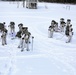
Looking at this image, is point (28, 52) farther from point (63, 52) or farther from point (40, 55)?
point (63, 52)

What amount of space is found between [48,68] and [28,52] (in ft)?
9.55

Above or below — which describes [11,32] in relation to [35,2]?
below

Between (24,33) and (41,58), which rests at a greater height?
(24,33)

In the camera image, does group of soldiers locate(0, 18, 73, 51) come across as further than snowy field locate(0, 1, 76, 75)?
Yes

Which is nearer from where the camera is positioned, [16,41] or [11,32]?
[16,41]

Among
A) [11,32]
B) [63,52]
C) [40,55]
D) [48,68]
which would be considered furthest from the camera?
[11,32]

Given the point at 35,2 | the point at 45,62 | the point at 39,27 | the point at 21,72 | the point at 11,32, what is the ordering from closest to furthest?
the point at 21,72 < the point at 45,62 < the point at 11,32 < the point at 39,27 < the point at 35,2

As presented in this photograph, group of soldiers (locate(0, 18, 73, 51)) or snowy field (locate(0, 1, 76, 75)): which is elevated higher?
group of soldiers (locate(0, 18, 73, 51))

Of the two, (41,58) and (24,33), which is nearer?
(41,58)

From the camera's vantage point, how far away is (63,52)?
1552 centimetres

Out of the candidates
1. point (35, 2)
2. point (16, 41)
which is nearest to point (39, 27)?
point (16, 41)

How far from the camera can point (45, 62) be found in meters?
13.2

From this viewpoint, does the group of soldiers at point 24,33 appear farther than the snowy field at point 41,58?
Yes

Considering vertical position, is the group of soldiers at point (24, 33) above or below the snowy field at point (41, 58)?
above
